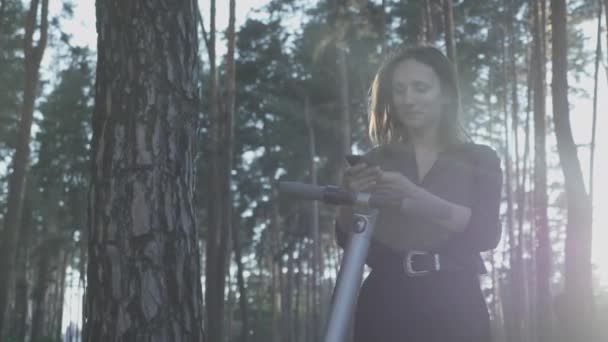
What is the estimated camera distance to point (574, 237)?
492 inches

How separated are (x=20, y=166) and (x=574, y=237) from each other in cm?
1063

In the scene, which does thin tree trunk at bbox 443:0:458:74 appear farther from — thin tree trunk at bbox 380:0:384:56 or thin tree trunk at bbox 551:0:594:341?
thin tree trunk at bbox 380:0:384:56

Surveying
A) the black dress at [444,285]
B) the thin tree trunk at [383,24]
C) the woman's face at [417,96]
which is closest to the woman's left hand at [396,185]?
the black dress at [444,285]

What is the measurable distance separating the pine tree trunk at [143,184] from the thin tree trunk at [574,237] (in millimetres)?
9879

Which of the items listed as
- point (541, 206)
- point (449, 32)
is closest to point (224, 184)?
point (449, 32)

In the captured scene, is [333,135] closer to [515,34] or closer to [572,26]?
[515,34]

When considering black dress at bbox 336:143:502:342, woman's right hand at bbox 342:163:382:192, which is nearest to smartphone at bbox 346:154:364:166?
woman's right hand at bbox 342:163:382:192

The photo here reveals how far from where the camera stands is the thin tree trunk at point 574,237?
1216cm

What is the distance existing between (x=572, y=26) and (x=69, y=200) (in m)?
20.2

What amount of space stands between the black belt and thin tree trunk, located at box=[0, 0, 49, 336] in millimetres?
14369

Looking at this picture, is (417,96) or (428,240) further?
(417,96)

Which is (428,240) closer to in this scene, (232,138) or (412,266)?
(412,266)

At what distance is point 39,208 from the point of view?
3306 centimetres

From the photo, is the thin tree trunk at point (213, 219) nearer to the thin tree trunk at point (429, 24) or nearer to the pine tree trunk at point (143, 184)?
the thin tree trunk at point (429, 24)
